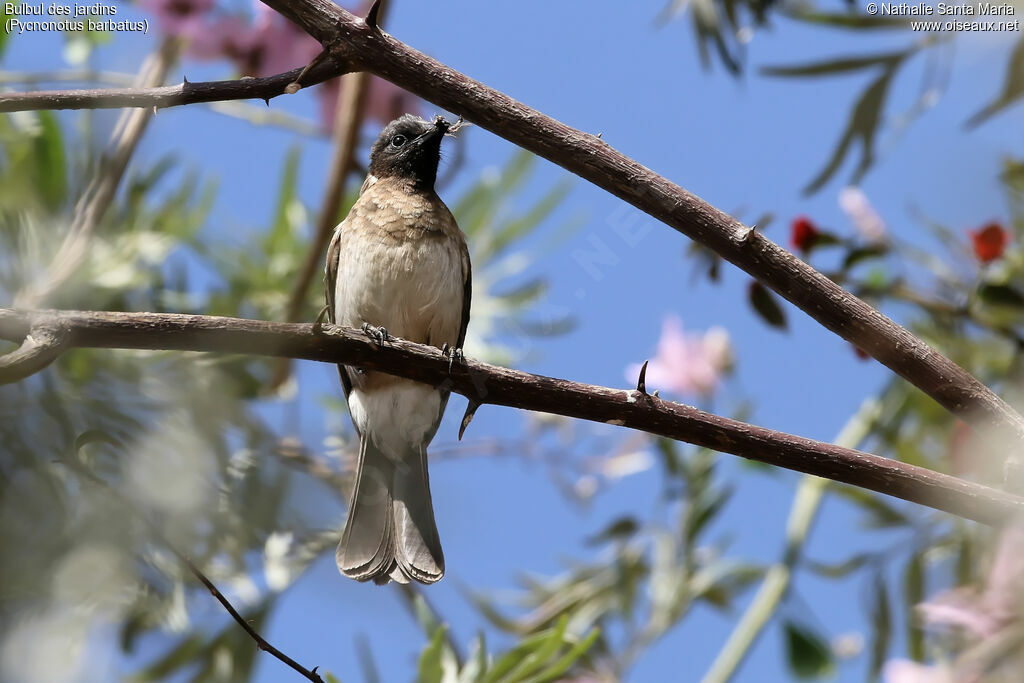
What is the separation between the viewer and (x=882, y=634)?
316 centimetres

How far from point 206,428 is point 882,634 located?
230 cm

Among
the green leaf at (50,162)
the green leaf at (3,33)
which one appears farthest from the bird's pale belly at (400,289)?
the green leaf at (3,33)

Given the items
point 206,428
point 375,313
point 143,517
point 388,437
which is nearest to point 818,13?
point 375,313

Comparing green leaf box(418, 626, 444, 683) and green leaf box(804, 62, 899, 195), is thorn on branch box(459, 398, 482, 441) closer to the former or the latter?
green leaf box(418, 626, 444, 683)

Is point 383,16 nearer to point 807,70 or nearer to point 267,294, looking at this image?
point 267,294

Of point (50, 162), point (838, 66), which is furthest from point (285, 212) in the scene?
point (838, 66)

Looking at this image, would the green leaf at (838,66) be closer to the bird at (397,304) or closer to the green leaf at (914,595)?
the bird at (397,304)

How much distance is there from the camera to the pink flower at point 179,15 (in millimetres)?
3439

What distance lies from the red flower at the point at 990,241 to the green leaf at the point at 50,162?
2286 mm

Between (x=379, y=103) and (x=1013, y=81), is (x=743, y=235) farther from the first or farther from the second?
(x=379, y=103)

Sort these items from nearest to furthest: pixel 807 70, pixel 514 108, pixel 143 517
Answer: pixel 143 517
pixel 514 108
pixel 807 70

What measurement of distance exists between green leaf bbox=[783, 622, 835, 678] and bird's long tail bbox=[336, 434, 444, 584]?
1151 millimetres

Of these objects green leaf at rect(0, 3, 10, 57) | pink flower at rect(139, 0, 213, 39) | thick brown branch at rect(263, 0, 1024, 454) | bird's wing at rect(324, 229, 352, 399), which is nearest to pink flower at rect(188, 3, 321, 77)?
pink flower at rect(139, 0, 213, 39)

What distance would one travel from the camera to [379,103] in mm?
3959
